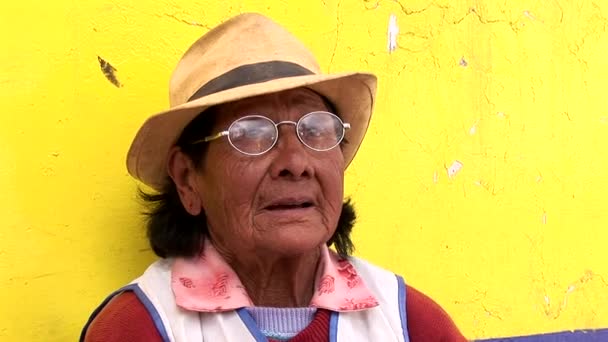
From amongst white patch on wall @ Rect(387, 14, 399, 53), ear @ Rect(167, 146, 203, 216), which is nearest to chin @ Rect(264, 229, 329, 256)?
ear @ Rect(167, 146, 203, 216)

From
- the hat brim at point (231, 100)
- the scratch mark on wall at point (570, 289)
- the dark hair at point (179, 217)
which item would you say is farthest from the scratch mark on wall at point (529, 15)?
the dark hair at point (179, 217)

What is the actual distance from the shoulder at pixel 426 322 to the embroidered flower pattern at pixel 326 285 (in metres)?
0.21

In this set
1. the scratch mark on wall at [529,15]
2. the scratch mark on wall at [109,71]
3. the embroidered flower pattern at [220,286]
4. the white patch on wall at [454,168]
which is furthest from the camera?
the scratch mark on wall at [529,15]

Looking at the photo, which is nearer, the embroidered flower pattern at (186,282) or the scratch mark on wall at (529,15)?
the embroidered flower pattern at (186,282)

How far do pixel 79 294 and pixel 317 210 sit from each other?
67 cm

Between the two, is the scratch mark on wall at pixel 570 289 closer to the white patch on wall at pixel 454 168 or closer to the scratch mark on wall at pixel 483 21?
the white patch on wall at pixel 454 168

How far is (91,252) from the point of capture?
220 centimetres

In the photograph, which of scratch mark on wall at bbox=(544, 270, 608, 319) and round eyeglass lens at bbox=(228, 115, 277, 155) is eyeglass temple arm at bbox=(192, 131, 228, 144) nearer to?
round eyeglass lens at bbox=(228, 115, 277, 155)

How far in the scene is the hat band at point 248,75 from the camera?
1.90 metres

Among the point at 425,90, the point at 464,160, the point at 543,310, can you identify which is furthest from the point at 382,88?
the point at 543,310

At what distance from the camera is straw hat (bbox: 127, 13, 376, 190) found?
6.12 ft

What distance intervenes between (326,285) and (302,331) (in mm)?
143

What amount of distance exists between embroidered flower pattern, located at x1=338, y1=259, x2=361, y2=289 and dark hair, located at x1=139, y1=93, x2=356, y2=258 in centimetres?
34

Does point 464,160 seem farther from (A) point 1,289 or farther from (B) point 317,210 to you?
(A) point 1,289
